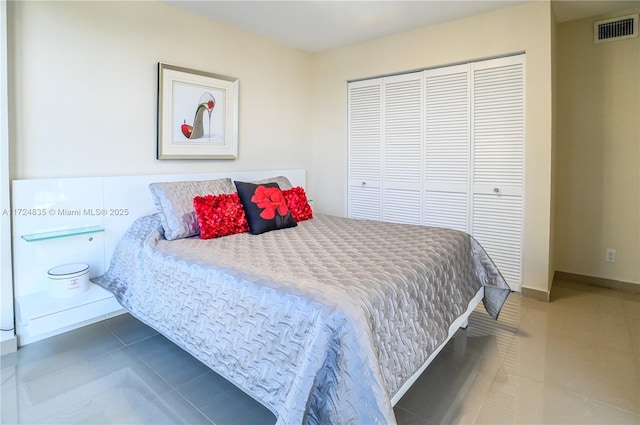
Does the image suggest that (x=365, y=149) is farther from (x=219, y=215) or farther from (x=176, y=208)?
(x=176, y=208)

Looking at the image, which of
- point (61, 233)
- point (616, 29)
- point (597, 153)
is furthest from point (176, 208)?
point (616, 29)

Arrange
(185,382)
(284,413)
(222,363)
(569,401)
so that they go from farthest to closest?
1. (185,382)
2. (569,401)
3. (222,363)
4. (284,413)

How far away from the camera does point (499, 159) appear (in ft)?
10.7

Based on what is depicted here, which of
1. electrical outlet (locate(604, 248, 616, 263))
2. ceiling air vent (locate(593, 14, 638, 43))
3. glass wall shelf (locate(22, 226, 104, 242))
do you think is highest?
ceiling air vent (locate(593, 14, 638, 43))

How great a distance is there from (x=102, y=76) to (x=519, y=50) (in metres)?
3.23

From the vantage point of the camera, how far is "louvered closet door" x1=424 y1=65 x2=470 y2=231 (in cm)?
341

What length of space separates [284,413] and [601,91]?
3.81m

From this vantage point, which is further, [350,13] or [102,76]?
[350,13]

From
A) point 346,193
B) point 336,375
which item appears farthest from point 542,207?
point 336,375

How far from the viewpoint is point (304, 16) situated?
3.23 m

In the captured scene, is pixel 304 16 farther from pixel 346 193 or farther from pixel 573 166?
pixel 573 166

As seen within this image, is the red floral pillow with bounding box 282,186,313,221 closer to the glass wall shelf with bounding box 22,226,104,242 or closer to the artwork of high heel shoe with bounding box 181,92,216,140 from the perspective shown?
the artwork of high heel shoe with bounding box 181,92,216,140

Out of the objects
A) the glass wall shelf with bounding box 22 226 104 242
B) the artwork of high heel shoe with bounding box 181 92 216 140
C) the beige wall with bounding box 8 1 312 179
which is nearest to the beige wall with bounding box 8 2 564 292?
the beige wall with bounding box 8 1 312 179

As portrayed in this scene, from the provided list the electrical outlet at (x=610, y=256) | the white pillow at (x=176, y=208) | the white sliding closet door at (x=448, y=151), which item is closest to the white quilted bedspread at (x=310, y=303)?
the white pillow at (x=176, y=208)
